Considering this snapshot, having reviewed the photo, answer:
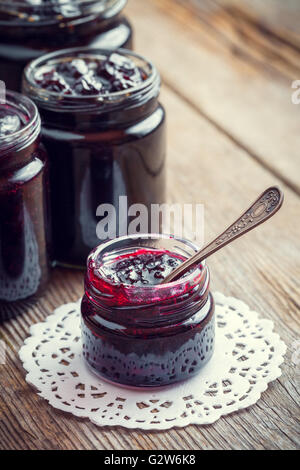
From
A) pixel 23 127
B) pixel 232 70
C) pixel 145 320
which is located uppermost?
pixel 23 127

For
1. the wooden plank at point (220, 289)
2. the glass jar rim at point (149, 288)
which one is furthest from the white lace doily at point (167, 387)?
the glass jar rim at point (149, 288)

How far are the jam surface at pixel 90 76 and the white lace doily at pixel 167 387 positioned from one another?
1.19 ft

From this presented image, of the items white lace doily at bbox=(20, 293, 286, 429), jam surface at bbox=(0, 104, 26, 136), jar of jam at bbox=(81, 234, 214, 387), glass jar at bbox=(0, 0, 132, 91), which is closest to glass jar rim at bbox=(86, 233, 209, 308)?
jar of jam at bbox=(81, 234, 214, 387)

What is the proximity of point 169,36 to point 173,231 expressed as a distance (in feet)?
2.88

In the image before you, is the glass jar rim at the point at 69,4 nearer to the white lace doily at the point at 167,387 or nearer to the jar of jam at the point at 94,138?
the jar of jam at the point at 94,138

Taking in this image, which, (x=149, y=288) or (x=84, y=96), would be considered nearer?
(x=149, y=288)

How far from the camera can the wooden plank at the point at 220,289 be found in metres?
1.05

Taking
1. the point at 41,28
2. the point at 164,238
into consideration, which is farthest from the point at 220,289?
the point at 41,28

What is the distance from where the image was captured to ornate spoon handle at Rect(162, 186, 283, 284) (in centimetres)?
111

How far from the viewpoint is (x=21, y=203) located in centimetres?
122

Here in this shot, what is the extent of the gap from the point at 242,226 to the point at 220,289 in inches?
9.7

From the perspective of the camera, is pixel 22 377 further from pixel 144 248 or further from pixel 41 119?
pixel 41 119

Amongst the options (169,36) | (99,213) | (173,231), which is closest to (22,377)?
(99,213)

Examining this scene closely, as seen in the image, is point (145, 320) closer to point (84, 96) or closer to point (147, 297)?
point (147, 297)
